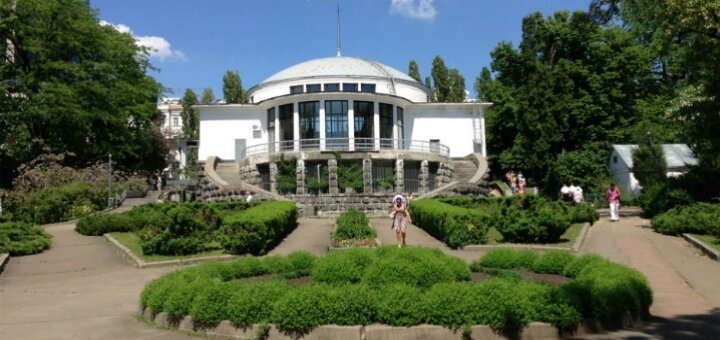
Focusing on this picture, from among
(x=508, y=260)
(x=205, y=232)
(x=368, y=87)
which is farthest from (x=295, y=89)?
(x=508, y=260)

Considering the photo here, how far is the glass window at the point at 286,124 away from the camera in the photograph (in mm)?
37844

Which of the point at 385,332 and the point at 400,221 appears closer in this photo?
the point at 385,332

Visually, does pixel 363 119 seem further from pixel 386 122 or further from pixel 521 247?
pixel 521 247

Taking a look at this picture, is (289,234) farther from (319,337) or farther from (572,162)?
(572,162)

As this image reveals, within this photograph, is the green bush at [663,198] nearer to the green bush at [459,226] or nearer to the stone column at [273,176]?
the green bush at [459,226]

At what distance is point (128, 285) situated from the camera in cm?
1259

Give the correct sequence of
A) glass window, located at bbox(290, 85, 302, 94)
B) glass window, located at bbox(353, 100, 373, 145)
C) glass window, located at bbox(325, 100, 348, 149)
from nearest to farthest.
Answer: glass window, located at bbox(325, 100, 348, 149)
glass window, located at bbox(353, 100, 373, 145)
glass window, located at bbox(290, 85, 302, 94)

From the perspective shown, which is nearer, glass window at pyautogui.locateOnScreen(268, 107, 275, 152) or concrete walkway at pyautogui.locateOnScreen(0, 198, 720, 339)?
concrete walkway at pyautogui.locateOnScreen(0, 198, 720, 339)

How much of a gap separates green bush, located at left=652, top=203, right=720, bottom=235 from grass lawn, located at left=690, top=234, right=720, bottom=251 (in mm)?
314

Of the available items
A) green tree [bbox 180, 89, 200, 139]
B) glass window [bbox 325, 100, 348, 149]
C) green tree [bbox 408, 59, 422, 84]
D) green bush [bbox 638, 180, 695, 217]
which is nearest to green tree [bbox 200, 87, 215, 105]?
green tree [bbox 180, 89, 200, 139]

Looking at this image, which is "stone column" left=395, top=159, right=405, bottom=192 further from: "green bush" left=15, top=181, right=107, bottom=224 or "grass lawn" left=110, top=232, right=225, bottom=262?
"grass lawn" left=110, top=232, right=225, bottom=262

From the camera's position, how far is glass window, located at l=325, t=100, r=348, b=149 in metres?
36.8

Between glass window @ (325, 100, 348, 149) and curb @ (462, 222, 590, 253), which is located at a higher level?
glass window @ (325, 100, 348, 149)

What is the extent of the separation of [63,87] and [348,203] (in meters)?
19.3
